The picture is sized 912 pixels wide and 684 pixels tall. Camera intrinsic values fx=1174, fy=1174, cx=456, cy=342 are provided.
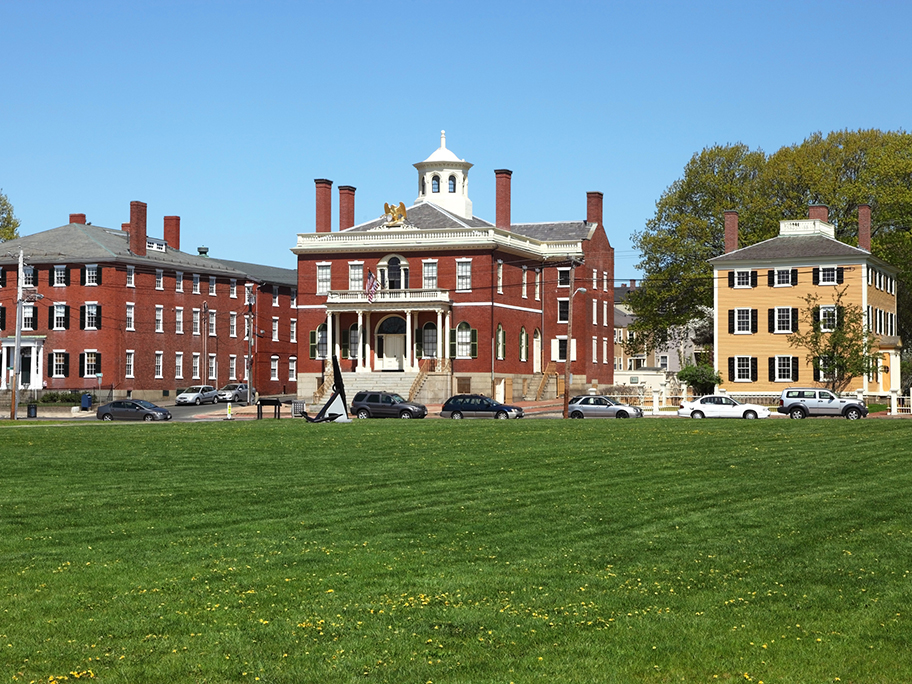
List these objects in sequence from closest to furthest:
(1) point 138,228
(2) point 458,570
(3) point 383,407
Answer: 1. (2) point 458,570
2. (3) point 383,407
3. (1) point 138,228

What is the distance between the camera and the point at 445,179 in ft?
292

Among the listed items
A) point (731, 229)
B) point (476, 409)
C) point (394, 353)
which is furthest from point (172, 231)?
point (731, 229)

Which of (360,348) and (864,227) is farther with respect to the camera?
(360,348)

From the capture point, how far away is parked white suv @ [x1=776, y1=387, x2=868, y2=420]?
5672cm

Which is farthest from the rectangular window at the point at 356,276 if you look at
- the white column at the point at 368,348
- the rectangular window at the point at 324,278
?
the white column at the point at 368,348

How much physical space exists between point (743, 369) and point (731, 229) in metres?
9.28

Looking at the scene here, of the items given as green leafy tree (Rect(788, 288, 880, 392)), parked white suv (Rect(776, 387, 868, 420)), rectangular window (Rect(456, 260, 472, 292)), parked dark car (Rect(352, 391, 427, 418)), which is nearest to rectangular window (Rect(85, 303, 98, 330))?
rectangular window (Rect(456, 260, 472, 292))

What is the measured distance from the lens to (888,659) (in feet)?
34.4

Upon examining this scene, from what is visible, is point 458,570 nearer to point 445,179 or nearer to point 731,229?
point 731,229

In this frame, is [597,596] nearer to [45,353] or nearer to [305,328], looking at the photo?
[305,328]

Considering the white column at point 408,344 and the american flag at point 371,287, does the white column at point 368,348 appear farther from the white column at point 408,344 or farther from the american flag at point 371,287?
the white column at point 408,344

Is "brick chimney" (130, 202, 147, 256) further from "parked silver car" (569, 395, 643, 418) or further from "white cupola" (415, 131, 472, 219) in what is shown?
"parked silver car" (569, 395, 643, 418)

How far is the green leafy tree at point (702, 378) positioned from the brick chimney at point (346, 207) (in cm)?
2697

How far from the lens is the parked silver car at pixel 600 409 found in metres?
59.8
